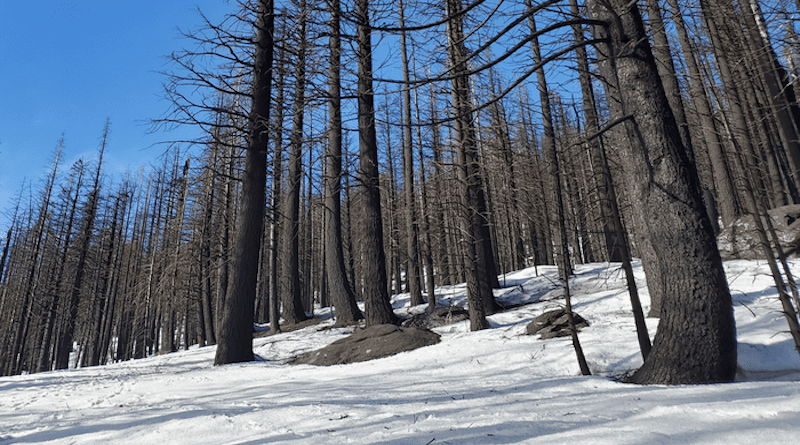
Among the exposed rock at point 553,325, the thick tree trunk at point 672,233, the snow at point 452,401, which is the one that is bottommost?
the snow at point 452,401

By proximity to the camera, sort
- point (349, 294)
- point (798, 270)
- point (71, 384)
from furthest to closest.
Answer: point (349, 294) < point (798, 270) < point (71, 384)

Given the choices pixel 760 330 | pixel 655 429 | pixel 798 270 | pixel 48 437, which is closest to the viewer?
pixel 655 429

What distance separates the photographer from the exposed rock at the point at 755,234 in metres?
11.2

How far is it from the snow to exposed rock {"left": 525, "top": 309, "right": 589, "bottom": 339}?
0.22 metres

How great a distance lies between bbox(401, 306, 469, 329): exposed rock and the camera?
377 inches

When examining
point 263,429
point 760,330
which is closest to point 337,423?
point 263,429

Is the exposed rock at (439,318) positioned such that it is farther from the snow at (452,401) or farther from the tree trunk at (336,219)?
the snow at (452,401)

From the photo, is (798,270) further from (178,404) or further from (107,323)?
(107,323)

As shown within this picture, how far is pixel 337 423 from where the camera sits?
2689 millimetres

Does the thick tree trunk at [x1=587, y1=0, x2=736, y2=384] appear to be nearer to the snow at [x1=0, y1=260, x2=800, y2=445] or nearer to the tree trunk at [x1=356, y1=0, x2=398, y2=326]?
the snow at [x1=0, y1=260, x2=800, y2=445]

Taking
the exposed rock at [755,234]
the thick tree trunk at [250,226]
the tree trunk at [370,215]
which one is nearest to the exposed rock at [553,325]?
the tree trunk at [370,215]

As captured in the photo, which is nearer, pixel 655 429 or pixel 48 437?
pixel 655 429

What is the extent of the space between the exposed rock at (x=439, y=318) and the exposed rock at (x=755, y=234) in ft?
25.4

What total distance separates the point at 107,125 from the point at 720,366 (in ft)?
107
